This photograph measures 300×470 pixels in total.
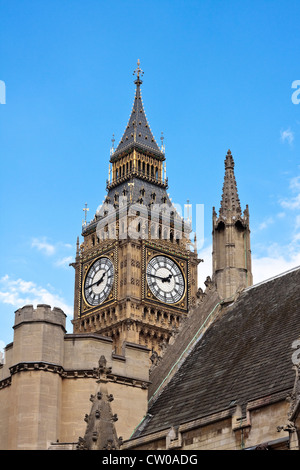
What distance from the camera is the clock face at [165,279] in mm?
82438

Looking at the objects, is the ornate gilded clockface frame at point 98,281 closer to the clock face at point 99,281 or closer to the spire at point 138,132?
the clock face at point 99,281

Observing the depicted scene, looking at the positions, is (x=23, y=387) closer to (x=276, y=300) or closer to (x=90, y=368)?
(x=90, y=368)

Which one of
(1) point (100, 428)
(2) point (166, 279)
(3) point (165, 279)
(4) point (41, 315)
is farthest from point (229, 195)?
(2) point (166, 279)

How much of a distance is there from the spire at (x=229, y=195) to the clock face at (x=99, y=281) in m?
43.6

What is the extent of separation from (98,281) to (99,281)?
0.38 feet

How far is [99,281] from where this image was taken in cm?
8469

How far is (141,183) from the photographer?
89562 millimetres

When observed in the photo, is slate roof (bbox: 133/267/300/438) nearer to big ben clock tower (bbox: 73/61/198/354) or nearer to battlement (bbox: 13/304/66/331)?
battlement (bbox: 13/304/66/331)

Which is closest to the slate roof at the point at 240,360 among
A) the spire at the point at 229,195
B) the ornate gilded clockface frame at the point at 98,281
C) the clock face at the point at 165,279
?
the spire at the point at 229,195

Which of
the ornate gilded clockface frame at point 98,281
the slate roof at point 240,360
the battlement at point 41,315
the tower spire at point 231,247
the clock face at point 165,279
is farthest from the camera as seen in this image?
the ornate gilded clockface frame at point 98,281

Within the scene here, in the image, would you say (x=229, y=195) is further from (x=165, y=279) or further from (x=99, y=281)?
(x=99, y=281)

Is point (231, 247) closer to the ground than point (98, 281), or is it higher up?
closer to the ground

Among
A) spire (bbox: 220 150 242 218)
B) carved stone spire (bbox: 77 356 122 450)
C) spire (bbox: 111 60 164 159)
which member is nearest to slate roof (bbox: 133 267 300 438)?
carved stone spire (bbox: 77 356 122 450)

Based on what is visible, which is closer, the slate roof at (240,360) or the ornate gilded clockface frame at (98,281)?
the slate roof at (240,360)
